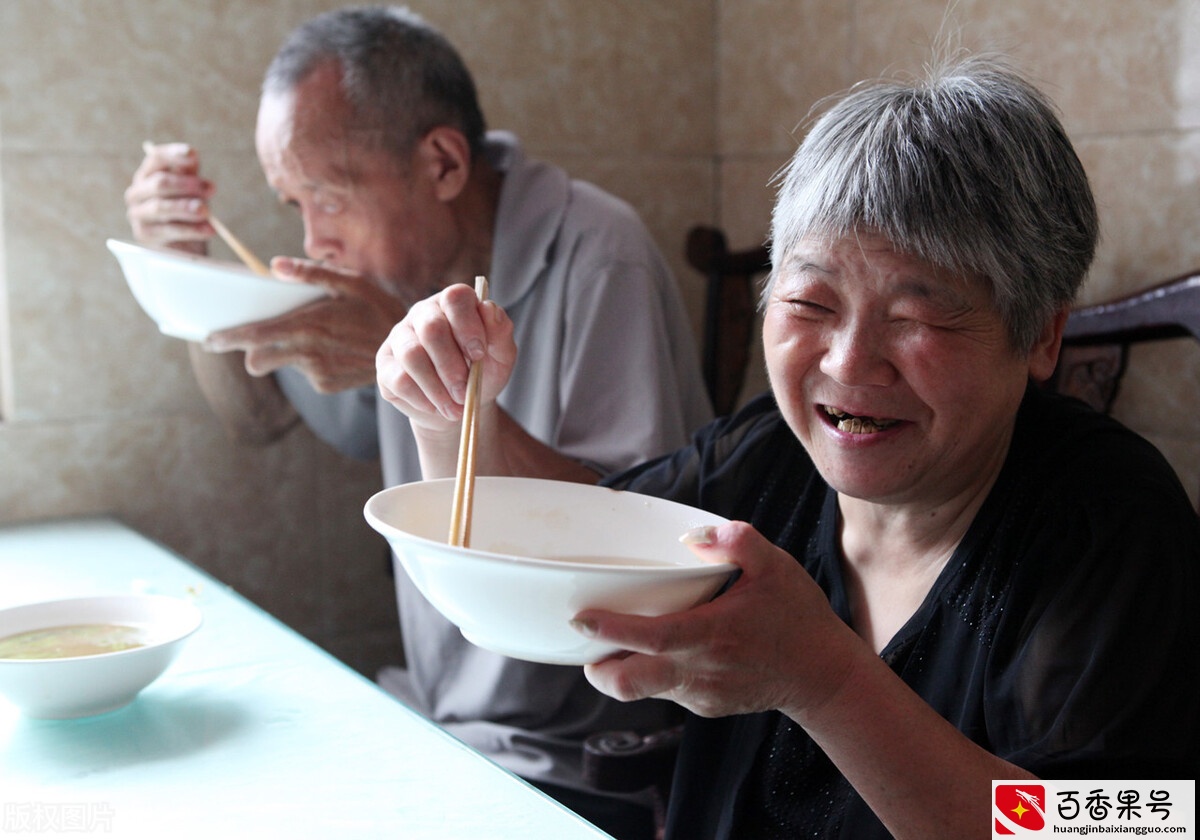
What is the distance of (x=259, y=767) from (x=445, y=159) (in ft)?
3.60

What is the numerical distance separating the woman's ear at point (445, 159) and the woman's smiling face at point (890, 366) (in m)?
0.89

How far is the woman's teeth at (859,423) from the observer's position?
1.06 m

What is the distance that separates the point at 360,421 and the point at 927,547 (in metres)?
1.26

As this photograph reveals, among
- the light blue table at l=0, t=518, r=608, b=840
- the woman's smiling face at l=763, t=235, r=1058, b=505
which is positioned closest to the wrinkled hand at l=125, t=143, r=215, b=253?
the light blue table at l=0, t=518, r=608, b=840

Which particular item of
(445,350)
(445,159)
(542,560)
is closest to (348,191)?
(445,159)

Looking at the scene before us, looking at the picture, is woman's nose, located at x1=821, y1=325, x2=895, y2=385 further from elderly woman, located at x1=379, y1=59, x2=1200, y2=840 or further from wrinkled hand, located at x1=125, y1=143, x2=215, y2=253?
wrinkled hand, located at x1=125, y1=143, x2=215, y2=253

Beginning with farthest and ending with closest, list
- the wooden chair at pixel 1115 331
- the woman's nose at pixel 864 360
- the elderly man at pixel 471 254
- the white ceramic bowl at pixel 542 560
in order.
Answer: the elderly man at pixel 471 254 < the wooden chair at pixel 1115 331 < the woman's nose at pixel 864 360 < the white ceramic bowl at pixel 542 560

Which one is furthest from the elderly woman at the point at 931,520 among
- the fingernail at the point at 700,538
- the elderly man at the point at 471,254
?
the elderly man at the point at 471,254

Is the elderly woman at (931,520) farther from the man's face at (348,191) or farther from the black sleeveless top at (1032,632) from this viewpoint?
the man's face at (348,191)

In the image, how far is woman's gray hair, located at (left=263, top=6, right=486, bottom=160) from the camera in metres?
1.79

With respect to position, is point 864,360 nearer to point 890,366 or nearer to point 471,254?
point 890,366

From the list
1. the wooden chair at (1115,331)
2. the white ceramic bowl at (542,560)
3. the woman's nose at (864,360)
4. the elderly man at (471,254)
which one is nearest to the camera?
the white ceramic bowl at (542,560)

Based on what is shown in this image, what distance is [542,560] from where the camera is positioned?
814 millimetres

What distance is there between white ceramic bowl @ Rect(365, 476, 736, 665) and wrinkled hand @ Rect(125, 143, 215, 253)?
1076mm
